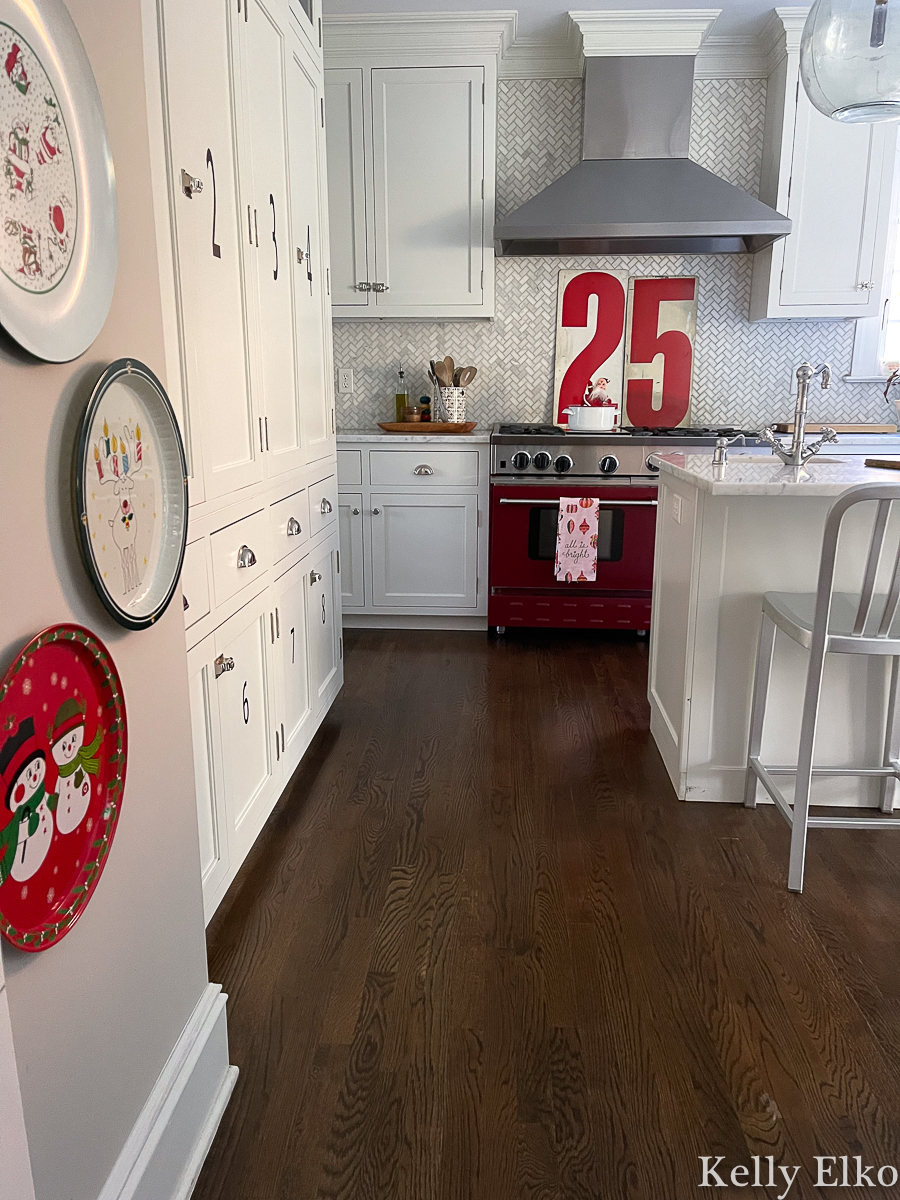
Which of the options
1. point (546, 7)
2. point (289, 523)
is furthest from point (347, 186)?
point (289, 523)

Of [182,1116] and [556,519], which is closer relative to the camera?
[182,1116]

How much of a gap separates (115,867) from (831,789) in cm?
200

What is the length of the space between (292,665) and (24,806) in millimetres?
1672

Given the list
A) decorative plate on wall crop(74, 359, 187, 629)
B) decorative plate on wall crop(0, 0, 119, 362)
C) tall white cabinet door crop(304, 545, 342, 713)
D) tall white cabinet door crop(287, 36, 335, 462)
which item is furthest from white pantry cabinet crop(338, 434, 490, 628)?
decorative plate on wall crop(0, 0, 119, 362)

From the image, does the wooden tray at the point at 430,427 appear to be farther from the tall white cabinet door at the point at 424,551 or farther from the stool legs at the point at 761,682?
the stool legs at the point at 761,682

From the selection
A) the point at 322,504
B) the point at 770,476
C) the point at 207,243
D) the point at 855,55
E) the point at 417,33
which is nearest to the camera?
the point at 207,243

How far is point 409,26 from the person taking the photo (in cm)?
375

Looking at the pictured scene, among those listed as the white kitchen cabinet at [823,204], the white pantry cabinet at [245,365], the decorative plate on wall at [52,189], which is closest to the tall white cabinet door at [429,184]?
the white pantry cabinet at [245,365]

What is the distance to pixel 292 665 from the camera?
2498 millimetres

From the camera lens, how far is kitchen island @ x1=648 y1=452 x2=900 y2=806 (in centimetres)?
224

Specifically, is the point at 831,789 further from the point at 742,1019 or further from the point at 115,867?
the point at 115,867

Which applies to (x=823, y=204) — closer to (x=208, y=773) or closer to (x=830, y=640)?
(x=830, y=640)

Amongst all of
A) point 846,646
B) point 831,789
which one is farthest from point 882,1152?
point 831,789

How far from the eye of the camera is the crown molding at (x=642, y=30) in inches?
143
